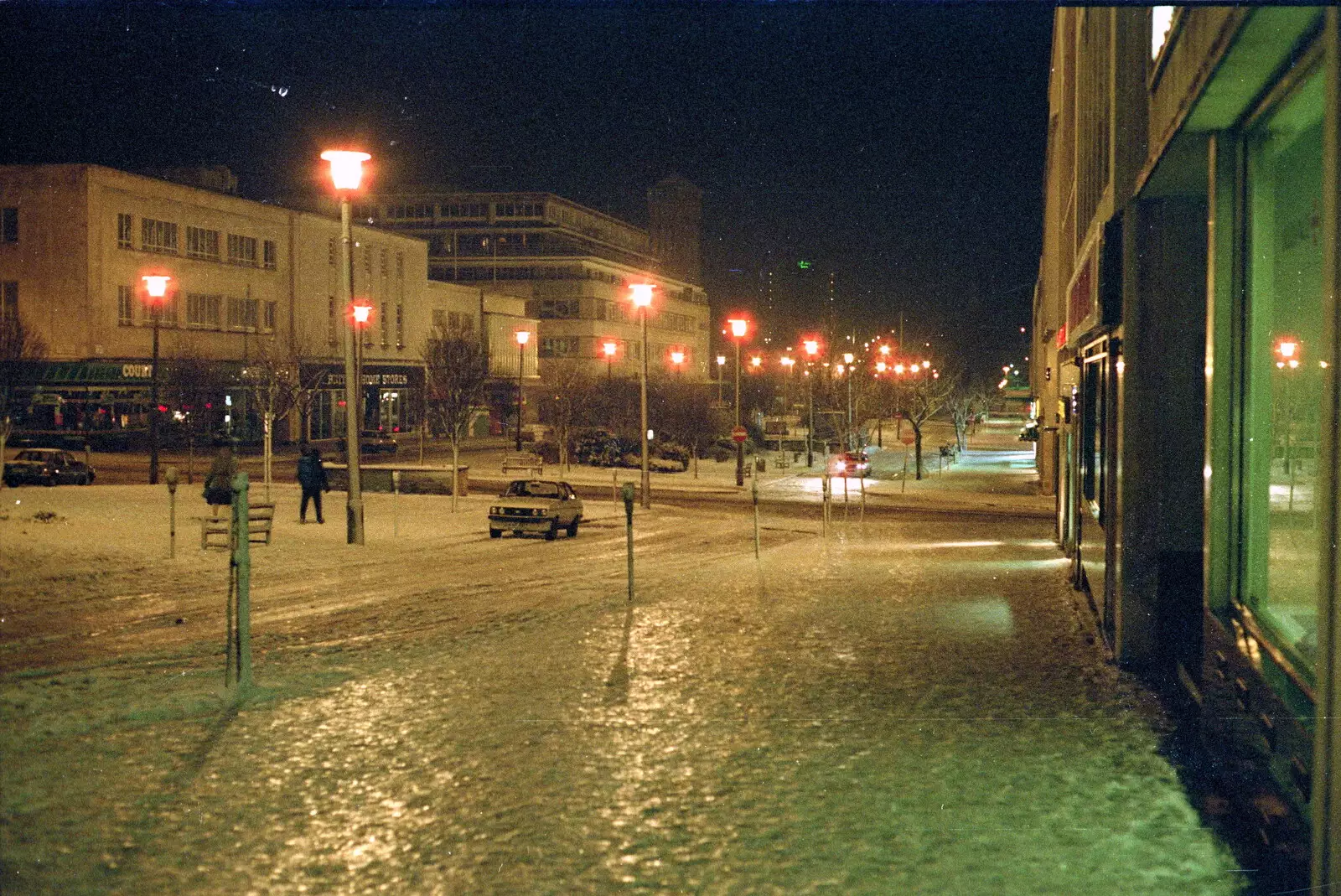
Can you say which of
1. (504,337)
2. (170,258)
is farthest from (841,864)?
(504,337)

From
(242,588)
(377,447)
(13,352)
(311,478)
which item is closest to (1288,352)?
(242,588)

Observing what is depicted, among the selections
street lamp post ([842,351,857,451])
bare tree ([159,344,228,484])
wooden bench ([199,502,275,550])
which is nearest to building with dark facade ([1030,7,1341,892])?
wooden bench ([199,502,275,550])

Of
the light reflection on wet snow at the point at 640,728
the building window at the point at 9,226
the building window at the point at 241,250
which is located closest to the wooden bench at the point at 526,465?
the building window at the point at 241,250

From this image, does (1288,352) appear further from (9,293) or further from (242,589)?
(9,293)

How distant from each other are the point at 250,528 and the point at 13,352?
99.8ft

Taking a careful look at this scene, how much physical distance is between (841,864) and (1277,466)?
2.94 metres

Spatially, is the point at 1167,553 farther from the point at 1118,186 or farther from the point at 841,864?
the point at 841,864

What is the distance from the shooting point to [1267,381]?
22.5 ft

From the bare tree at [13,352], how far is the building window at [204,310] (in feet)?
31.0

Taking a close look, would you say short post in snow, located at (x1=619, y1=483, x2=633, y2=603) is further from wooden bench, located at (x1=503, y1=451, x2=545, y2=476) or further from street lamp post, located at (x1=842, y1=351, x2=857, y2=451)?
street lamp post, located at (x1=842, y1=351, x2=857, y2=451)

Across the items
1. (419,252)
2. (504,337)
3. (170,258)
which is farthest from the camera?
(504,337)

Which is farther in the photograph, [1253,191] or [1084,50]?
[1084,50]

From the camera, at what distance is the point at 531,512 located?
25906 millimetres

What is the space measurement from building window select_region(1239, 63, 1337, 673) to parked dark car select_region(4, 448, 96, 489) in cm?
3517
